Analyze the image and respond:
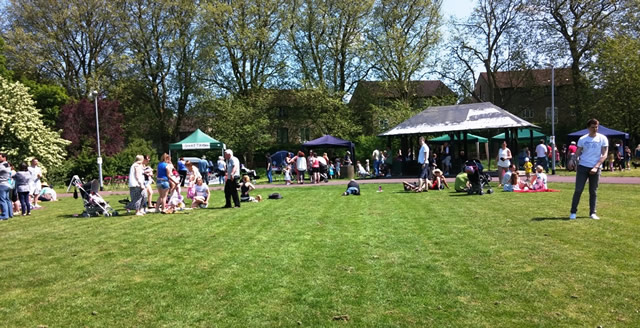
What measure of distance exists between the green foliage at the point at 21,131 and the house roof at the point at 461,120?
66.1ft

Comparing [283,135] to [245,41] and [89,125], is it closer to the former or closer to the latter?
[245,41]

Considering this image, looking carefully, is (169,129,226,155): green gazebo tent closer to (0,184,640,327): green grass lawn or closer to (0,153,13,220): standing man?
(0,153,13,220): standing man

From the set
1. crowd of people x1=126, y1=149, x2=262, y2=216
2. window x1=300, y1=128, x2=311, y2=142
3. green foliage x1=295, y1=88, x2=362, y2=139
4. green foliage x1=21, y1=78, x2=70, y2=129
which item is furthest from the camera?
window x1=300, y1=128, x2=311, y2=142

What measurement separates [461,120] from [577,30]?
21.8 meters

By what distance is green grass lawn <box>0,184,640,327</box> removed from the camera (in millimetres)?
3922

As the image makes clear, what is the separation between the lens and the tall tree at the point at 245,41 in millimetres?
38344

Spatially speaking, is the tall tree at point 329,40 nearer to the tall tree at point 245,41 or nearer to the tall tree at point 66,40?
the tall tree at point 245,41

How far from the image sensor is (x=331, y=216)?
32.6ft

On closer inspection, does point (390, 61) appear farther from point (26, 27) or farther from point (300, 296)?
point (300, 296)

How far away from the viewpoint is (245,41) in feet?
126

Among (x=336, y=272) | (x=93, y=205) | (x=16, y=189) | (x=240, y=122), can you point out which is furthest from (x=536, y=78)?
(x=336, y=272)

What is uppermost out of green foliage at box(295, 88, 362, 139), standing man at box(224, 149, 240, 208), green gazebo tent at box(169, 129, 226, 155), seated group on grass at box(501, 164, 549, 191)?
green foliage at box(295, 88, 362, 139)

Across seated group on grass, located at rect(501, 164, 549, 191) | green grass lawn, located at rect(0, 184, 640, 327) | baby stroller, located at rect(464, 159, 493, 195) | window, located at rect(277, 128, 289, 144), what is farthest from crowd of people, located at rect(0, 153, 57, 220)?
window, located at rect(277, 128, 289, 144)

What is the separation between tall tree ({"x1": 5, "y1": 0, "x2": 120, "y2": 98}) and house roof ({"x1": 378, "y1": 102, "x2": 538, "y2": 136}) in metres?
28.1
